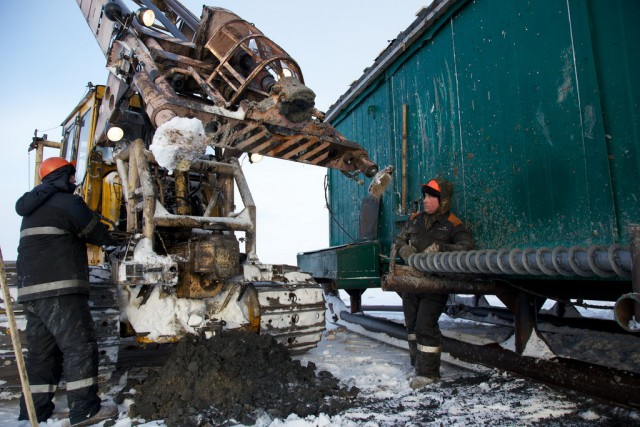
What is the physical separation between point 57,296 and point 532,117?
413 cm

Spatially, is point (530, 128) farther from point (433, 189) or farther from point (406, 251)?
point (406, 251)

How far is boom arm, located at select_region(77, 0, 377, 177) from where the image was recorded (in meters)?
3.80

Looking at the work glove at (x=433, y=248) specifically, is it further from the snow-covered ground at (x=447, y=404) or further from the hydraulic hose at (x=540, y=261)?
the snow-covered ground at (x=447, y=404)

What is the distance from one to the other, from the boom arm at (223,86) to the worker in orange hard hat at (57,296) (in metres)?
1.03

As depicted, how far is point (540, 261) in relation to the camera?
275 centimetres

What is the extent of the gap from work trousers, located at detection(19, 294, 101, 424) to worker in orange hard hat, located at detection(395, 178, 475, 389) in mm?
2547

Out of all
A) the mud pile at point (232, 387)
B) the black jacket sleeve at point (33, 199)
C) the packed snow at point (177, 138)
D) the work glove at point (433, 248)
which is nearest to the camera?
the mud pile at point (232, 387)

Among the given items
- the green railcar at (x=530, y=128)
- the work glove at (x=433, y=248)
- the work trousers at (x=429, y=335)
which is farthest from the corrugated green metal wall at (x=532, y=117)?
the work trousers at (x=429, y=335)

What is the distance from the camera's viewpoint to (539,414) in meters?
3.05

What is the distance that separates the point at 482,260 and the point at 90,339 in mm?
2933

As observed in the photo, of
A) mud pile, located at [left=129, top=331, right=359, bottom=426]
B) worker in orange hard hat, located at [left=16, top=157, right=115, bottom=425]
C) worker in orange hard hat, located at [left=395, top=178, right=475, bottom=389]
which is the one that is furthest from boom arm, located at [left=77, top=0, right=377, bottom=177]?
mud pile, located at [left=129, top=331, right=359, bottom=426]

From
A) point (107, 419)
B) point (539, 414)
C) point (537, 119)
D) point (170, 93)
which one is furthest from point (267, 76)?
point (539, 414)

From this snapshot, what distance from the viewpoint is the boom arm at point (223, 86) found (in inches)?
150

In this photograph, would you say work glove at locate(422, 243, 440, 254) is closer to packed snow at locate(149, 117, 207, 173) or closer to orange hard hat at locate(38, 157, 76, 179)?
packed snow at locate(149, 117, 207, 173)
